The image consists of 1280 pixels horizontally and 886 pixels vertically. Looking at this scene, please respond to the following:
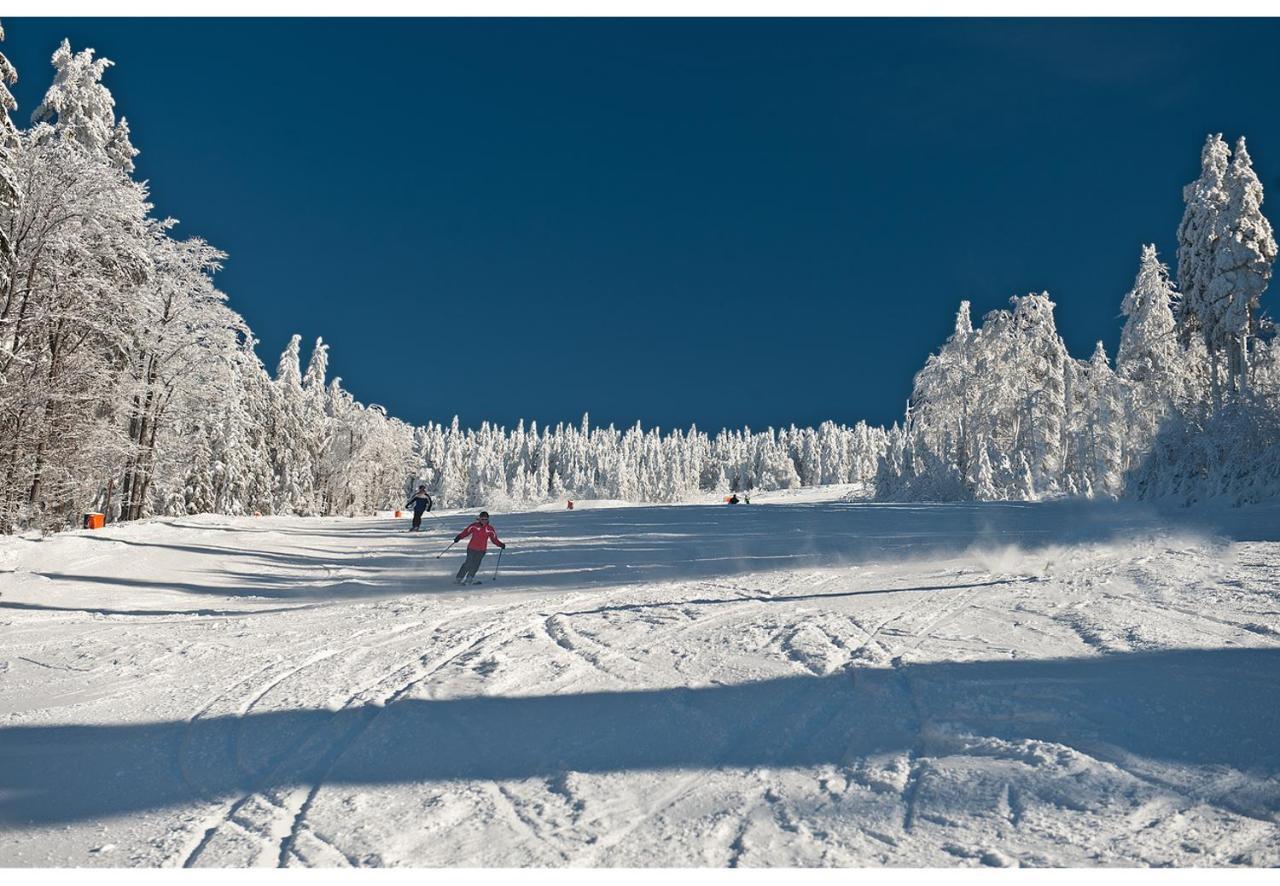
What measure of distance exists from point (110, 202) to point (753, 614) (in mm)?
19225

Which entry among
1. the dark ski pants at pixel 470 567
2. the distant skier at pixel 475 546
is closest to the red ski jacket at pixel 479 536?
the distant skier at pixel 475 546

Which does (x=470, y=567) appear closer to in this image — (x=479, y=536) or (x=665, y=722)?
(x=479, y=536)

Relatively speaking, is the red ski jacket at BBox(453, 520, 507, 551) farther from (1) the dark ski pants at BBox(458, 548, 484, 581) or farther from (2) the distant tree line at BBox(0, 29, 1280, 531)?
(2) the distant tree line at BBox(0, 29, 1280, 531)

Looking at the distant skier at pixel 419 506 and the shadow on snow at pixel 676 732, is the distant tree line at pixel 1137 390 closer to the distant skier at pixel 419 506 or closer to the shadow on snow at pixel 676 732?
the shadow on snow at pixel 676 732

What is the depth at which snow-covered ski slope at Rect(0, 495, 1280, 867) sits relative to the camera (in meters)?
4.01

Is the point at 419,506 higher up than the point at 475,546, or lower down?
higher up

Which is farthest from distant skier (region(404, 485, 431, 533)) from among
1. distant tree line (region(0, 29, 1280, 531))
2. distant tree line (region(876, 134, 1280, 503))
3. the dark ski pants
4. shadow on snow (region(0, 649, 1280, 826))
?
distant tree line (region(876, 134, 1280, 503))

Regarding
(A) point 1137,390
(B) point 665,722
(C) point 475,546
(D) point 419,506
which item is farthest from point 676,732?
(A) point 1137,390

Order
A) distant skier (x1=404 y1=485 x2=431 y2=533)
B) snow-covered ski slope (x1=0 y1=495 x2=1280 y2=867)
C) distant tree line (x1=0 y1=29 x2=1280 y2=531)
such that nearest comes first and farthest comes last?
snow-covered ski slope (x1=0 y1=495 x2=1280 y2=867), distant tree line (x1=0 y1=29 x2=1280 y2=531), distant skier (x1=404 y1=485 x2=431 y2=533)

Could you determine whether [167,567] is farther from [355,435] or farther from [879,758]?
[355,435]

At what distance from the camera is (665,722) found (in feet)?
18.9

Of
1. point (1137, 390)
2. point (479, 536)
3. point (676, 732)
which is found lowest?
point (676, 732)

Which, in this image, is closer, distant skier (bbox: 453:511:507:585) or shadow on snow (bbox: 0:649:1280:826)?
shadow on snow (bbox: 0:649:1280:826)
